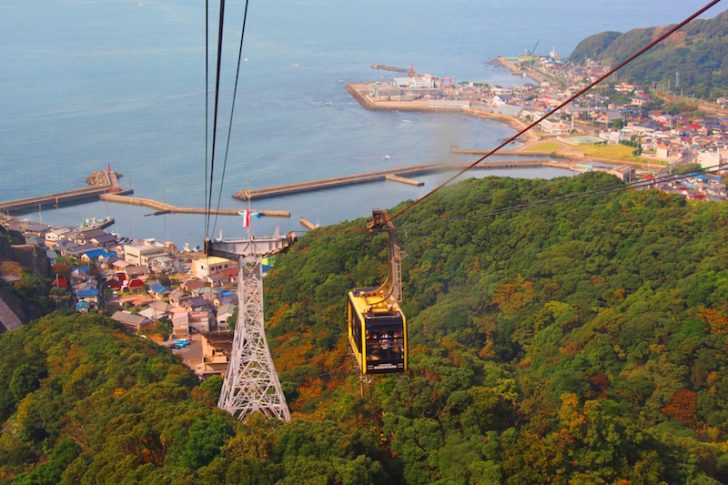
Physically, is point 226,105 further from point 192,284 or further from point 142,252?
point 192,284

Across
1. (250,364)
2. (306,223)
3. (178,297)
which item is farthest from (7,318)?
(306,223)

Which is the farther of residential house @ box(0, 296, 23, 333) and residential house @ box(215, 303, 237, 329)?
residential house @ box(215, 303, 237, 329)

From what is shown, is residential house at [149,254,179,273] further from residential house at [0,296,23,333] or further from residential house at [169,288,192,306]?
residential house at [0,296,23,333]

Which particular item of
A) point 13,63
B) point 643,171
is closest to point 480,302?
point 643,171

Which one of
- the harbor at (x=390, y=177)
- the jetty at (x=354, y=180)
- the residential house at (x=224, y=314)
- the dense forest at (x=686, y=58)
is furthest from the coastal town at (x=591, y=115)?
the residential house at (x=224, y=314)

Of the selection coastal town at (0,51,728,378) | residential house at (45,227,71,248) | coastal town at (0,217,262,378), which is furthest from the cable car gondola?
residential house at (45,227,71,248)

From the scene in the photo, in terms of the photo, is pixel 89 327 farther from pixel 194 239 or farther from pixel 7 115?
pixel 7 115

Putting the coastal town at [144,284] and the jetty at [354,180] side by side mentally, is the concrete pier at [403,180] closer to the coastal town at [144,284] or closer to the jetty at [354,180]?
the jetty at [354,180]
